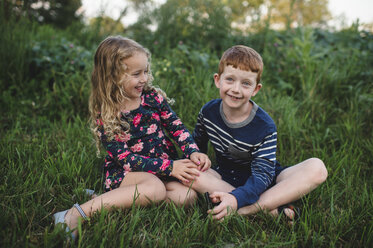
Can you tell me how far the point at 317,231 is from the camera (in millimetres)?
1535

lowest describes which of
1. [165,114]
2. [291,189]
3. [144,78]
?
[291,189]

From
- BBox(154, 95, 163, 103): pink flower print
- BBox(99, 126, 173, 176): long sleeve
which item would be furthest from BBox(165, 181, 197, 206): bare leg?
BBox(154, 95, 163, 103): pink flower print

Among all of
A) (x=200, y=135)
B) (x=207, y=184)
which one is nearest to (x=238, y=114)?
(x=200, y=135)

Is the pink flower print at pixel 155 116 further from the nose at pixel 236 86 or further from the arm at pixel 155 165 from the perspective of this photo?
the nose at pixel 236 86

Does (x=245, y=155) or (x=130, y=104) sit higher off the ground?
(x=130, y=104)

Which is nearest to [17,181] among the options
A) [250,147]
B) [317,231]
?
[250,147]

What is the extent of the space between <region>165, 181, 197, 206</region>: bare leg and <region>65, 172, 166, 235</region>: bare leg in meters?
0.07

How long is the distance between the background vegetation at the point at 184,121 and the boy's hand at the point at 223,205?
2.0 inches

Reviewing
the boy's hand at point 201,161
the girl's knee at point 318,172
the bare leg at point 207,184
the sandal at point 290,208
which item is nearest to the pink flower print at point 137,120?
the boy's hand at point 201,161

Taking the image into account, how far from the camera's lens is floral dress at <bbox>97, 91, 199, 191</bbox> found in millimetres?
1790

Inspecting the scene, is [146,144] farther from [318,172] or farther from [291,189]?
[318,172]

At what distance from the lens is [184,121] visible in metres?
2.65

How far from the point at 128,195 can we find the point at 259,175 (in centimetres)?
80

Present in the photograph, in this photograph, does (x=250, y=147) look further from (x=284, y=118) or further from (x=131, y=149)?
(x=284, y=118)
